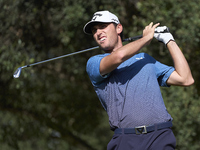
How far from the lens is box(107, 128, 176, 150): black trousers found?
2.64m

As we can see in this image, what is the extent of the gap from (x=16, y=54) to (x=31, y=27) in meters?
1.06

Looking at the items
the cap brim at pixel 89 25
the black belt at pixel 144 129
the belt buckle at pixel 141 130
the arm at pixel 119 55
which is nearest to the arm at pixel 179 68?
the arm at pixel 119 55

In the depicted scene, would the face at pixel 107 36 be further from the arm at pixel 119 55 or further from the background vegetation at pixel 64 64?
the background vegetation at pixel 64 64

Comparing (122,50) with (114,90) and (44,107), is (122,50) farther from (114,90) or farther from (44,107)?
(44,107)

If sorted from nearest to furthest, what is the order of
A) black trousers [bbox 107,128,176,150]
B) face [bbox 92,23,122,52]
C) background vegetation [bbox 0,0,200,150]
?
black trousers [bbox 107,128,176,150], face [bbox 92,23,122,52], background vegetation [bbox 0,0,200,150]

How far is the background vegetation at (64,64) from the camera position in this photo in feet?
22.7

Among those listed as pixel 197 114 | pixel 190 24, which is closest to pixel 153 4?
pixel 190 24

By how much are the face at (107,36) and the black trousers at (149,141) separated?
0.82 metres

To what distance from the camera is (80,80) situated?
10.4 m

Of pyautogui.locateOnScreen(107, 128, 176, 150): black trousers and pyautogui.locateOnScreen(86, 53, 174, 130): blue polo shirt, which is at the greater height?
pyautogui.locateOnScreen(86, 53, 174, 130): blue polo shirt

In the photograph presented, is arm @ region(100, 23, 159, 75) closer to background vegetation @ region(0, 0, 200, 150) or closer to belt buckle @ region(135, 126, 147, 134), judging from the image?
belt buckle @ region(135, 126, 147, 134)

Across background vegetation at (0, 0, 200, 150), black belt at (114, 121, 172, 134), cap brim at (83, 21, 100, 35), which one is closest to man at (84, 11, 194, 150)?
black belt at (114, 121, 172, 134)

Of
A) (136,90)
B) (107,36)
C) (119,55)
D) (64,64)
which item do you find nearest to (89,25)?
(107,36)

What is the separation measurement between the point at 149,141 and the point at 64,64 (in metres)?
7.18
